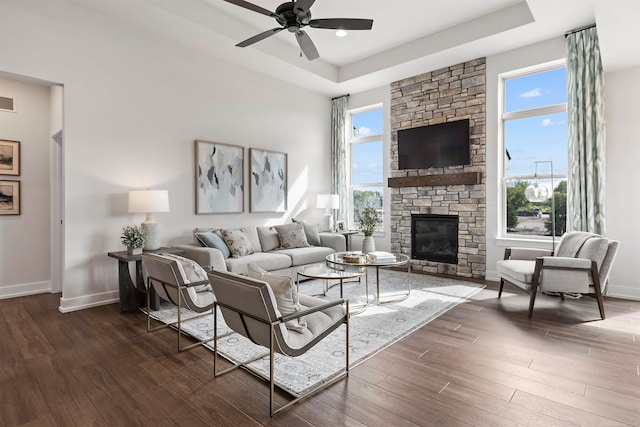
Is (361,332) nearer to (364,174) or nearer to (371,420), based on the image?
(371,420)

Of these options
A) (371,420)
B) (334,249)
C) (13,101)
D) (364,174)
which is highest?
(13,101)

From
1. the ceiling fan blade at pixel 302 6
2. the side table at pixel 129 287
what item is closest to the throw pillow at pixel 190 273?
the side table at pixel 129 287

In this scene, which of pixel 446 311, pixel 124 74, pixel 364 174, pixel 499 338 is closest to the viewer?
pixel 499 338

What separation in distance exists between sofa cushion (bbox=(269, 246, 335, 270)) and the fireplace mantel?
6.26 ft

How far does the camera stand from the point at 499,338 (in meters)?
3.18

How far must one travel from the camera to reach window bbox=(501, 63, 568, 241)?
506cm

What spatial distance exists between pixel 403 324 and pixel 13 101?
19.1 ft

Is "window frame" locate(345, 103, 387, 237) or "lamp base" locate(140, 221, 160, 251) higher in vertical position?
"window frame" locate(345, 103, 387, 237)

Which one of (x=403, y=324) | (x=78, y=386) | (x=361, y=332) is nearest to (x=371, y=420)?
(x=361, y=332)

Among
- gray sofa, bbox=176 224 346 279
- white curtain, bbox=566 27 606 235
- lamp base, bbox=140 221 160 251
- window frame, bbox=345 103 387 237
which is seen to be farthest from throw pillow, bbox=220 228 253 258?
white curtain, bbox=566 27 606 235

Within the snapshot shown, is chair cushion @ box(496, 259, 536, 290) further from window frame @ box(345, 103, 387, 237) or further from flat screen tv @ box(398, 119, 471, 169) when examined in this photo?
window frame @ box(345, 103, 387, 237)

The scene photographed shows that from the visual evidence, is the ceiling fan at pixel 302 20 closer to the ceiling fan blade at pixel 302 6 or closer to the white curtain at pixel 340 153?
the ceiling fan blade at pixel 302 6

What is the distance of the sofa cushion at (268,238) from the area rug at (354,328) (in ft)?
2.72

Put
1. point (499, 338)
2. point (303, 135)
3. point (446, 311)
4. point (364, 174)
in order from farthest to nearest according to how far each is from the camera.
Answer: point (364, 174)
point (303, 135)
point (446, 311)
point (499, 338)
